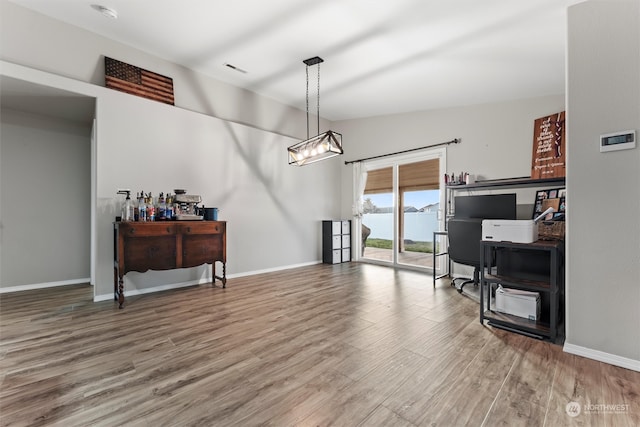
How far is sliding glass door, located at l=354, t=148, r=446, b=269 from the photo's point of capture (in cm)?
462

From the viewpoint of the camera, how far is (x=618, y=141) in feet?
5.74

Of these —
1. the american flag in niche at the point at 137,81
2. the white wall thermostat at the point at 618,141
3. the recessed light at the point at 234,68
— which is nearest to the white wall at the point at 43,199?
the american flag in niche at the point at 137,81

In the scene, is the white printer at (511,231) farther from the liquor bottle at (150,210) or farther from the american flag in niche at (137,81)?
the american flag in niche at (137,81)

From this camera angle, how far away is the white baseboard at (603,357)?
5.53 feet

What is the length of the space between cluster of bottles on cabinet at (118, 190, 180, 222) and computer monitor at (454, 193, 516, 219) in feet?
13.0

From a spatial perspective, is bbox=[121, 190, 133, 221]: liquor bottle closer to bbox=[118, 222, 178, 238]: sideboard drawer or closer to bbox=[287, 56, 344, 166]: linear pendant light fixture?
bbox=[118, 222, 178, 238]: sideboard drawer

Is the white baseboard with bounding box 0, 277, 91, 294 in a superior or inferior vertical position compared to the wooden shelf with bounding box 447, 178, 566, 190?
inferior

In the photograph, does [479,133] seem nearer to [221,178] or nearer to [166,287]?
[221,178]

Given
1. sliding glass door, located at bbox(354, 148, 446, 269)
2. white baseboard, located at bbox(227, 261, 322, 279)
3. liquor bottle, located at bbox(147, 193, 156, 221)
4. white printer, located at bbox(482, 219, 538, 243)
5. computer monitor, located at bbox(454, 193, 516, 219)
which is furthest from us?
sliding glass door, located at bbox(354, 148, 446, 269)

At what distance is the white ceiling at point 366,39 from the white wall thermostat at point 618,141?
131 centimetres

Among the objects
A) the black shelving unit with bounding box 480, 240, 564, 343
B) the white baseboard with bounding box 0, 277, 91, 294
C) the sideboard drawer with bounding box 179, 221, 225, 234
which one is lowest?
the white baseboard with bounding box 0, 277, 91, 294

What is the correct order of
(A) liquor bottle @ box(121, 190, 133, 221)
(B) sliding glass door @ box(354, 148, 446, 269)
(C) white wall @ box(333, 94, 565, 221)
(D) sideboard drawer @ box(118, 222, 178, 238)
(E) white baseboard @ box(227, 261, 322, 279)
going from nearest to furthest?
(D) sideboard drawer @ box(118, 222, 178, 238), (A) liquor bottle @ box(121, 190, 133, 221), (C) white wall @ box(333, 94, 565, 221), (E) white baseboard @ box(227, 261, 322, 279), (B) sliding glass door @ box(354, 148, 446, 269)

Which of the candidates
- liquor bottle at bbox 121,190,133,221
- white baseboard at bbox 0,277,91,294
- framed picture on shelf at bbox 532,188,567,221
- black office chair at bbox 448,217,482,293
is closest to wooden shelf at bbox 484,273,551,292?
black office chair at bbox 448,217,482,293

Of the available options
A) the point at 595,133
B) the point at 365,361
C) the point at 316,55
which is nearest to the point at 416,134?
the point at 316,55
